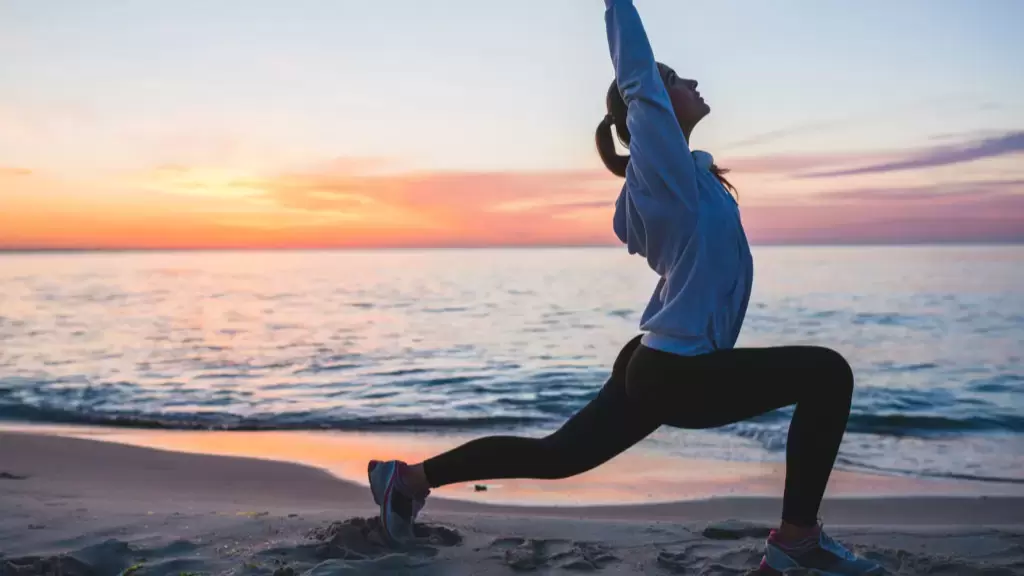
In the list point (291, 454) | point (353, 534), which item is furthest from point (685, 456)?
point (353, 534)

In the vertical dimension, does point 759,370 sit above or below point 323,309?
below

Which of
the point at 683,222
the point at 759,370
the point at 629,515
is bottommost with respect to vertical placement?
the point at 629,515

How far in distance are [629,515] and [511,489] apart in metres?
0.83

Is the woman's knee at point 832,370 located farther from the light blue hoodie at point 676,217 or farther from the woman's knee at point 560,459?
the woman's knee at point 560,459

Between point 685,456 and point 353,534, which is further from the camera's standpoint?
point 685,456

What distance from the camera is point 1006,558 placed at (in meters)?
3.55

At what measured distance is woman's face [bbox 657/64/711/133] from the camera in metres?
2.74

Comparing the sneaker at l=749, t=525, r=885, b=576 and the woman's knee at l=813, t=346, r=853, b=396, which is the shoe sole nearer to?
the sneaker at l=749, t=525, r=885, b=576

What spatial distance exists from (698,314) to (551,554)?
1561mm

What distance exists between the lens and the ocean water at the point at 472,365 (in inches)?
330

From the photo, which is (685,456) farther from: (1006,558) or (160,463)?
(160,463)

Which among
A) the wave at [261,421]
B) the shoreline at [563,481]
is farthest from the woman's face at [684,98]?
the wave at [261,421]

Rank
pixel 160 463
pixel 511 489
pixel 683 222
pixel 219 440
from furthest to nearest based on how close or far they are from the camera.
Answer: pixel 219 440 < pixel 160 463 < pixel 511 489 < pixel 683 222

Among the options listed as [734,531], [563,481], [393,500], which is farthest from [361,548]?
[563,481]
